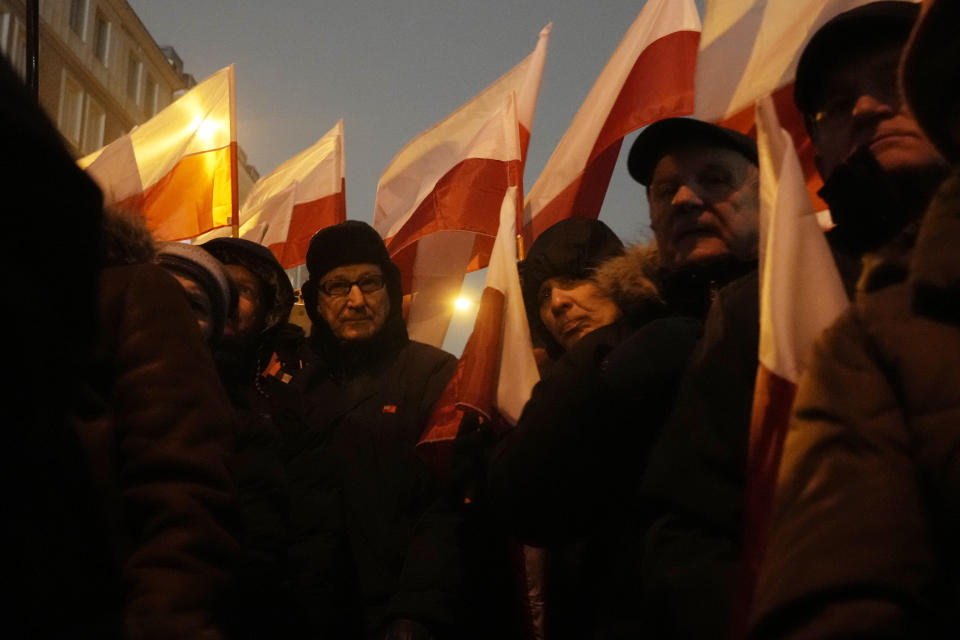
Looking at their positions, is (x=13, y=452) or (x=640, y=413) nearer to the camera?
(x=13, y=452)

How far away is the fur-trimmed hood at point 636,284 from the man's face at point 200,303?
1.28 m

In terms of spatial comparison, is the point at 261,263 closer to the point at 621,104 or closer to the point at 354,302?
the point at 354,302

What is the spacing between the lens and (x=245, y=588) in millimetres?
2381

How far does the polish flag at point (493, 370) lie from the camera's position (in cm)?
278

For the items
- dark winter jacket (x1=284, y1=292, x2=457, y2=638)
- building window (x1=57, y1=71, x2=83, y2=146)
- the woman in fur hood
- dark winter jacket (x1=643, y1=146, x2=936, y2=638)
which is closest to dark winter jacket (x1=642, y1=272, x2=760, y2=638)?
dark winter jacket (x1=643, y1=146, x2=936, y2=638)

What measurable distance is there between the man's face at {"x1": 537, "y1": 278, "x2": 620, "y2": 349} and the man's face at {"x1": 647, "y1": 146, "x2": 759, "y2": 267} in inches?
25.6

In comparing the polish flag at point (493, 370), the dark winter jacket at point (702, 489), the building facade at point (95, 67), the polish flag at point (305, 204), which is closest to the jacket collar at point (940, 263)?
the dark winter jacket at point (702, 489)

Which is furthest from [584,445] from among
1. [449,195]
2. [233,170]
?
[233,170]

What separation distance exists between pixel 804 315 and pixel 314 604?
6.64 feet

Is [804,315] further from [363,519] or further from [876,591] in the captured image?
[363,519]

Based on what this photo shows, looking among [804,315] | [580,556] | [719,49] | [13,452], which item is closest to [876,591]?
[804,315]

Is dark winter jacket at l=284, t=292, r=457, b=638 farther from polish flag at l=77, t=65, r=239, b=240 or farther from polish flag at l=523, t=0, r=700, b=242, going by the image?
polish flag at l=77, t=65, r=239, b=240

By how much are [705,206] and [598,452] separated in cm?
79

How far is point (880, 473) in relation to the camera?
1.02m
